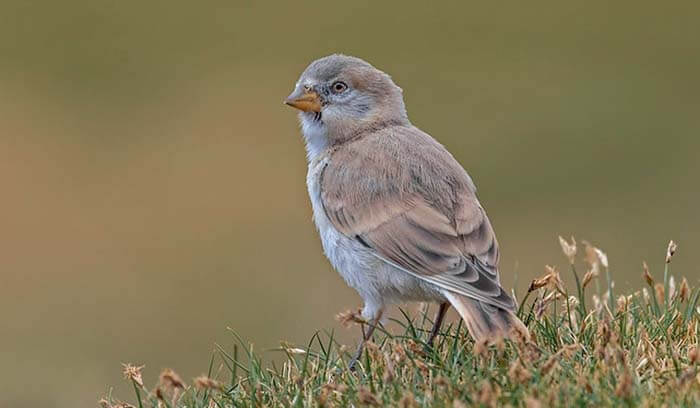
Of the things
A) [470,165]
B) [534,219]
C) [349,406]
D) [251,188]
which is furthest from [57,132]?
[349,406]

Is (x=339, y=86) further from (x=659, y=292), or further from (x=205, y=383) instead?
(x=205, y=383)

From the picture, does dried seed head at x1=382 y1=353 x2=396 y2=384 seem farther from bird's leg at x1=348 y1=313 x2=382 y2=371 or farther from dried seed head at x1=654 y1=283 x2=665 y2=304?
dried seed head at x1=654 y1=283 x2=665 y2=304

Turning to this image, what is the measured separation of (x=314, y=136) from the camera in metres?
7.35

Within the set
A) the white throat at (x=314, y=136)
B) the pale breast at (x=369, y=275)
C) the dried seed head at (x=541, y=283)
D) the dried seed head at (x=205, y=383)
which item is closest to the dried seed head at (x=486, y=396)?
the dried seed head at (x=205, y=383)

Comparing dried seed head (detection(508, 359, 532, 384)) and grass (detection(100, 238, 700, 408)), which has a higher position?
dried seed head (detection(508, 359, 532, 384))

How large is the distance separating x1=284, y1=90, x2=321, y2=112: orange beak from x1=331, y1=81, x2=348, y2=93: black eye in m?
0.11

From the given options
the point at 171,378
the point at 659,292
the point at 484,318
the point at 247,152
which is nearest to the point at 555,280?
the point at 484,318

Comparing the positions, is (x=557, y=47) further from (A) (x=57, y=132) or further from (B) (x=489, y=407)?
(B) (x=489, y=407)

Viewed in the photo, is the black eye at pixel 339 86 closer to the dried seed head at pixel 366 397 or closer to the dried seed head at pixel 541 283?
the dried seed head at pixel 541 283

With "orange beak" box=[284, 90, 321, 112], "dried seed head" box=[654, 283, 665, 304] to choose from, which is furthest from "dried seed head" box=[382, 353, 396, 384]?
"orange beak" box=[284, 90, 321, 112]

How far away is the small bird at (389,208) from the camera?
6000 millimetres

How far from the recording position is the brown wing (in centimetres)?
605

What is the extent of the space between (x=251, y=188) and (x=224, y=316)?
11.0 feet

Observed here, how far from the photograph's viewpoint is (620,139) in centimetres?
1503
